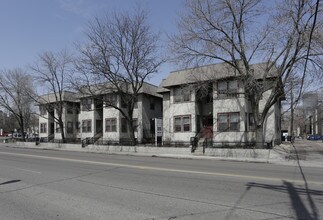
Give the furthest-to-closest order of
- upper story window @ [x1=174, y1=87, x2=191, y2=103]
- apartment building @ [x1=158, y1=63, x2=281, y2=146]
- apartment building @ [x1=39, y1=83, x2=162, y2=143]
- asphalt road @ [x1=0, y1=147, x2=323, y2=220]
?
apartment building @ [x1=39, y1=83, x2=162, y2=143], upper story window @ [x1=174, y1=87, x2=191, y2=103], apartment building @ [x1=158, y1=63, x2=281, y2=146], asphalt road @ [x1=0, y1=147, x2=323, y2=220]

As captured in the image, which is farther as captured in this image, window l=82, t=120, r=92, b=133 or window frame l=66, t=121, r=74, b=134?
window frame l=66, t=121, r=74, b=134

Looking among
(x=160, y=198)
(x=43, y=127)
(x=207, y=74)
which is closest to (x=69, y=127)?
(x=43, y=127)

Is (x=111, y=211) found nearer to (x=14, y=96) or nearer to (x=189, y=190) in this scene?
(x=189, y=190)

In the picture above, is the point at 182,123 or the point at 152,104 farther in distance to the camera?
the point at 152,104

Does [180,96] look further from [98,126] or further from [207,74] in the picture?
[98,126]

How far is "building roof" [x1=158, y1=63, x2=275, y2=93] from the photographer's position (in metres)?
27.5

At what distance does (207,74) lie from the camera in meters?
29.8

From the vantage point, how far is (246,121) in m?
29.7

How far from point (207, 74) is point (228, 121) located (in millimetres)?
5159

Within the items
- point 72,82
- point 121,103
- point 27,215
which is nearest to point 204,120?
point 121,103

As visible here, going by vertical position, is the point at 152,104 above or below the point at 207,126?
above

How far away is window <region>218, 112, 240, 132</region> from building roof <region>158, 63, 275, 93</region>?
3.92 meters

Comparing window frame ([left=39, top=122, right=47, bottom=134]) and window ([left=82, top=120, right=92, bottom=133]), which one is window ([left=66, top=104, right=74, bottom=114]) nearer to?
window ([left=82, top=120, right=92, bottom=133])

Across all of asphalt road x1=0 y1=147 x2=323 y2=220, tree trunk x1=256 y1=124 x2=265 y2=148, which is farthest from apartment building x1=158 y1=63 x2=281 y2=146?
asphalt road x1=0 y1=147 x2=323 y2=220
